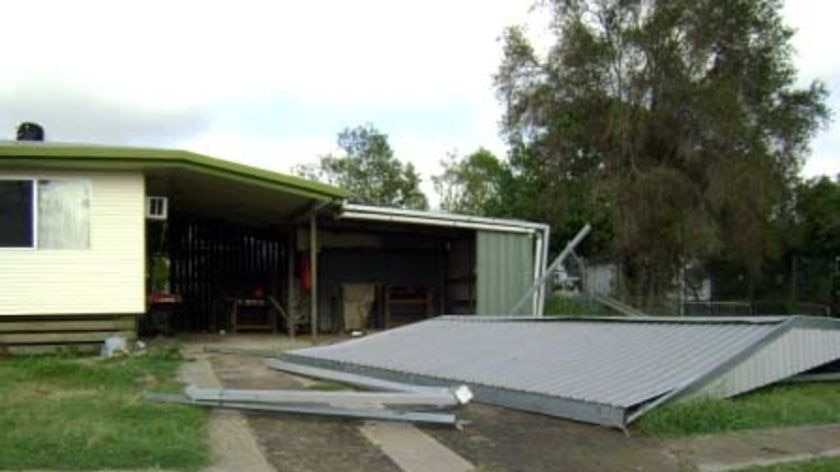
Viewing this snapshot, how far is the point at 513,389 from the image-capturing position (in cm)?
937

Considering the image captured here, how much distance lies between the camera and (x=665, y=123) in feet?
103

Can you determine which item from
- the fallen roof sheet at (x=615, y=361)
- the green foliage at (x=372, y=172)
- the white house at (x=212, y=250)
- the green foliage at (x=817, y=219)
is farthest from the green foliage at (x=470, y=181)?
the fallen roof sheet at (x=615, y=361)

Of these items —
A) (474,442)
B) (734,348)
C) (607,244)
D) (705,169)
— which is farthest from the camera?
(607,244)

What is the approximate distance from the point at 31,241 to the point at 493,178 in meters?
44.9

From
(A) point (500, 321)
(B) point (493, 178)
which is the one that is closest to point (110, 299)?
(A) point (500, 321)

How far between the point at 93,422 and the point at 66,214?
26.1 feet

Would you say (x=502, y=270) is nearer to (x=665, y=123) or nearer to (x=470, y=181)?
(x=665, y=123)

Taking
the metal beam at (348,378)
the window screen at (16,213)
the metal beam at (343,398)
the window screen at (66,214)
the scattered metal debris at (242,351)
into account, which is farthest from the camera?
the scattered metal debris at (242,351)

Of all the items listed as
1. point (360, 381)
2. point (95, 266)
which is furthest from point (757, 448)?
point (95, 266)

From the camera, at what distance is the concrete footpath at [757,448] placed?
684 cm

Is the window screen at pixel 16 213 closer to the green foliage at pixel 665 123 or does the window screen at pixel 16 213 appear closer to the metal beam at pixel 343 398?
the metal beam at pixel 343 398

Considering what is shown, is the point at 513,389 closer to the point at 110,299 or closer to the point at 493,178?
the point at 110,299

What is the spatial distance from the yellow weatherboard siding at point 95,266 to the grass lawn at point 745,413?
967cm

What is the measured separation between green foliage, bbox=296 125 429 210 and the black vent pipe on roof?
40.1 meters
